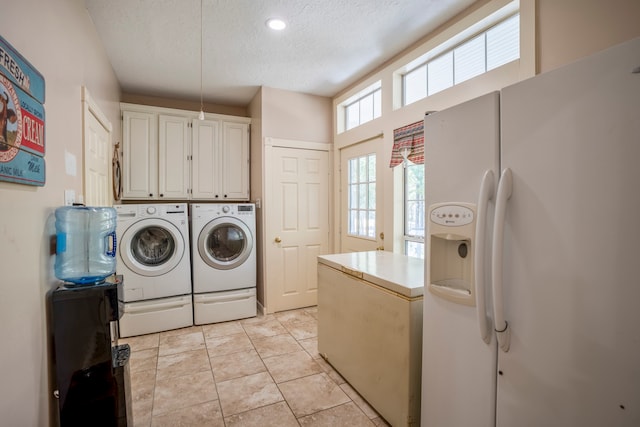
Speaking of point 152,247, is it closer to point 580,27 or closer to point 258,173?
point 258,173

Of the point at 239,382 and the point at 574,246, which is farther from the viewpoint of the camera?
the point at 239,382

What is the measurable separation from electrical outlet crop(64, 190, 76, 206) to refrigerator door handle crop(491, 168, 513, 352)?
1.96 metres

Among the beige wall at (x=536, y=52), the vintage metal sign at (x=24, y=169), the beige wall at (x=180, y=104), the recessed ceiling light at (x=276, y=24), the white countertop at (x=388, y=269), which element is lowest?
the white countertop at (x=388, y=269)

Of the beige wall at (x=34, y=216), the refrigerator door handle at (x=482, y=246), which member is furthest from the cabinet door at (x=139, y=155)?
the refrigerator door handle at (x=482, y=246)

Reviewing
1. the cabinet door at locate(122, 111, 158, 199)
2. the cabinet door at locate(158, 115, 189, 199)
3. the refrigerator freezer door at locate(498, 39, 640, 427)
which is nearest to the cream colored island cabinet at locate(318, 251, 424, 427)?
the refrigerator freezer door at locate(498, 39, 640, 427)

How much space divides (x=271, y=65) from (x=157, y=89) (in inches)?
62.5

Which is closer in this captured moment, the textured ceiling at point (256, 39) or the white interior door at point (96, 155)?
the white interior door at point (96, 155)

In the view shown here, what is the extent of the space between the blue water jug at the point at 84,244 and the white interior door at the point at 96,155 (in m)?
0.42

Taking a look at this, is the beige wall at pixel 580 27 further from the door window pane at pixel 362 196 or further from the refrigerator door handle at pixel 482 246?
the door window pane at pixel 362 196

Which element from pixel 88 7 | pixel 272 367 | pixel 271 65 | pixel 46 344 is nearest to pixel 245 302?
pixel 272 367

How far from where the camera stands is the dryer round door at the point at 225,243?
3352mm

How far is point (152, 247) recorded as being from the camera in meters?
3.24

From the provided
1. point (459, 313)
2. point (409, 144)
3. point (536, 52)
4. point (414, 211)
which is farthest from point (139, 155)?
Result: point (536, 52)

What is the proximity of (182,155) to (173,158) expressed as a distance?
11 cm
